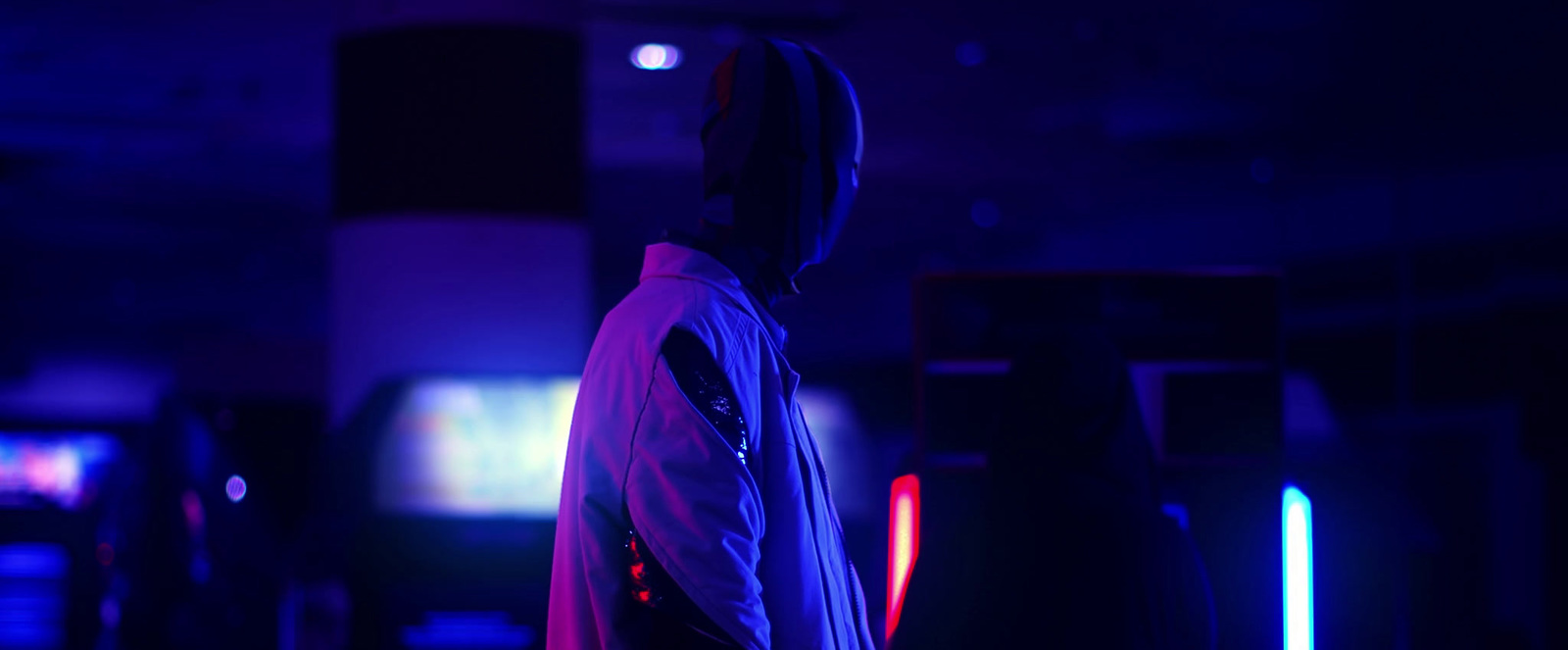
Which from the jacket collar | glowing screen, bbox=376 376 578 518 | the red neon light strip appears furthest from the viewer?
glowing screen, bbox=376 376 578 518

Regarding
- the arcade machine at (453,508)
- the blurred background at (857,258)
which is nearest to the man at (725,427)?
the blurred background at (857,258)

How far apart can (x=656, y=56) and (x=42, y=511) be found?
1213 centimetres

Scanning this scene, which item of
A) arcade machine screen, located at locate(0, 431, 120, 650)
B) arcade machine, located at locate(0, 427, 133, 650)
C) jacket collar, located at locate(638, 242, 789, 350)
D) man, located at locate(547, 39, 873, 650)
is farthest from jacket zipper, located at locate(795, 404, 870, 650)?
arcade machine screen, located at locate(0, 431, 120, 650)

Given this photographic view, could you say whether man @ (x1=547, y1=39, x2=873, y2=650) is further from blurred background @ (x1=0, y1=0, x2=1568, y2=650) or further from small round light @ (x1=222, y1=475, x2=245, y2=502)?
small round light @ (x1=222, y1=475, x2=245, y2=502)

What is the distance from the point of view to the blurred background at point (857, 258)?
388 centimetres

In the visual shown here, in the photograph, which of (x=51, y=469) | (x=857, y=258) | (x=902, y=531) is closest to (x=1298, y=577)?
(x=902, y=531)

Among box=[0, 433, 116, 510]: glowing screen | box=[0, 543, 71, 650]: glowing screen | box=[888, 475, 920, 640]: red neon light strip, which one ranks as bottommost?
box=[0, 543, 71, 650]: glowing screen

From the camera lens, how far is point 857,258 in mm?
13945

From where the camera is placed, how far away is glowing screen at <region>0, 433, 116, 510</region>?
16656mm

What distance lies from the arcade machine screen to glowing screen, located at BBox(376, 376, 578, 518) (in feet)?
29.7

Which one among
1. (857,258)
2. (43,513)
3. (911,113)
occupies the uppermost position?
(911,113)

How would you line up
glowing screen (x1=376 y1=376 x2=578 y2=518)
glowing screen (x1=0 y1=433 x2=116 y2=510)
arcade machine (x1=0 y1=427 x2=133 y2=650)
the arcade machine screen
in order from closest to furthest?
glowing screen (x1=376 y1=376 x2=578 y2=518)
arcade machine (x1=0 y1=427 x2=133 y2=650)
the arcade machine screen
glowing screen (x1=0 y1=433 x2=116 y2=510)

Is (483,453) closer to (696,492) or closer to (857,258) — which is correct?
(696,492)

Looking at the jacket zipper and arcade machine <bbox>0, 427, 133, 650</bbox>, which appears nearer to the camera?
the jacket zipper
